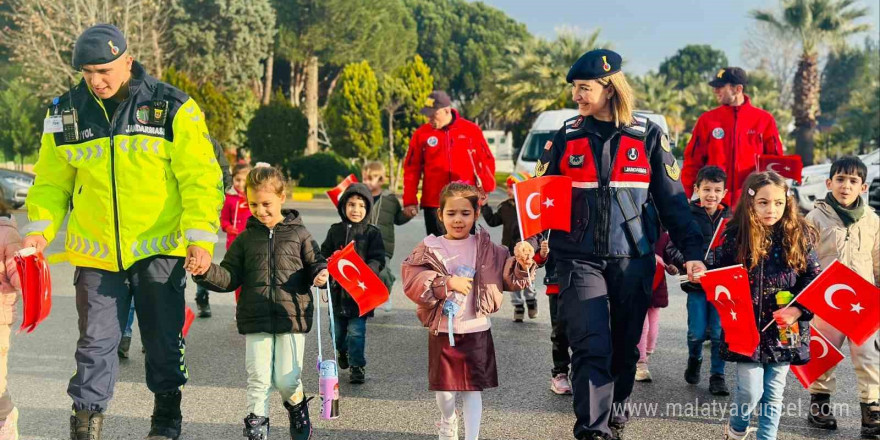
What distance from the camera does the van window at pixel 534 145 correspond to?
52.7 feet

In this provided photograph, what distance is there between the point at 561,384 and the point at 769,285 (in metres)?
1.69

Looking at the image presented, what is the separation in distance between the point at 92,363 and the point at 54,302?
18.1 ft

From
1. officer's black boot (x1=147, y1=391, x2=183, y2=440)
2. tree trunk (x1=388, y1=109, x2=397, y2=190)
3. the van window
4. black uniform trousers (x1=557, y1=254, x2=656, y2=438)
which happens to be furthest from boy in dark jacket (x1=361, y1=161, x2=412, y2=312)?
tree trunk (x1=388, y1=109, x2=397, y2=190)

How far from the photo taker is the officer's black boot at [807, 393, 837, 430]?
4.78 metres

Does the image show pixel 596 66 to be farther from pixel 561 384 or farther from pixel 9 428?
pixel 9 428

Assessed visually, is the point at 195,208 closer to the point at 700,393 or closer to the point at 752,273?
the point at 752,273

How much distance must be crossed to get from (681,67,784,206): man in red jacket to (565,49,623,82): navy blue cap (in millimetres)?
2928

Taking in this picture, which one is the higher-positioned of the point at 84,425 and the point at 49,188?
the point at 49,188

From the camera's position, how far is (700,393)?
18.2 feet

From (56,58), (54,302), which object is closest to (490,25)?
(56,58)

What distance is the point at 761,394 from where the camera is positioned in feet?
13.8

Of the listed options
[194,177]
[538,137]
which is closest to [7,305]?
[194,177]

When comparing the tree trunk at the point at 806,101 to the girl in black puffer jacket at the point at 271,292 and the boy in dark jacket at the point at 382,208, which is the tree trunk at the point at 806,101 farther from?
the girl in black puffer jacket at the point at 271,292

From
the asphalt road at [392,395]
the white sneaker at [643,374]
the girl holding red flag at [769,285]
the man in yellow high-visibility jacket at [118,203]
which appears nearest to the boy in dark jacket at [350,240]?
the asphalt road at [392,395]
